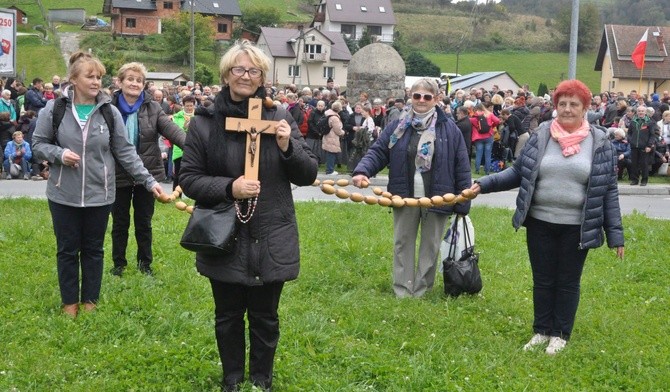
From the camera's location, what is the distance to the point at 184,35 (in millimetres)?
77438

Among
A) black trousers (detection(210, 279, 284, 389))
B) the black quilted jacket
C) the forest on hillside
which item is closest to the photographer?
the black quilted jacket

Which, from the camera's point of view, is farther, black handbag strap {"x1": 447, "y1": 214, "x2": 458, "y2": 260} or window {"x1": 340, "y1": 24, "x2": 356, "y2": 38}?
window {"x1": 340, "y1": 24, "x2": 356, "y2": 38}

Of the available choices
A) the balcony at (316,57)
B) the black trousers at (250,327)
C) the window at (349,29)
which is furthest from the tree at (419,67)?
the black trousers at (250,327)

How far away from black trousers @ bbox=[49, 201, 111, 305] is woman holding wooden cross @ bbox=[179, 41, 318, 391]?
6.54 feet

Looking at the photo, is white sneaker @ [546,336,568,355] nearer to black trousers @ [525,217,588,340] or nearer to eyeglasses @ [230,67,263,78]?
black trousers @ [525,217,588,340]

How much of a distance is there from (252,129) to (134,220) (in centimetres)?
394

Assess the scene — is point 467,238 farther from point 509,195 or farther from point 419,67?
point 419,67

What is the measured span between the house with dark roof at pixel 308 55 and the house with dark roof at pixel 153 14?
17.0 meters

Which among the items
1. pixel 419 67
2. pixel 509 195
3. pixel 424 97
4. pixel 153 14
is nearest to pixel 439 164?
pixel 424 97

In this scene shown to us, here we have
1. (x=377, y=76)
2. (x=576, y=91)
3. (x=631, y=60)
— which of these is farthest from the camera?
(x=631, y=60)

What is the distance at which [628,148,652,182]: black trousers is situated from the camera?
21281 millimetres

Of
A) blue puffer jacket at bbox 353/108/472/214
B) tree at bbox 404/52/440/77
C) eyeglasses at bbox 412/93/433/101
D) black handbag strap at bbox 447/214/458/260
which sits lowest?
black handbag strap at bbox 447/214/458/260

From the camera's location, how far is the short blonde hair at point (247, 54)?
489 cm

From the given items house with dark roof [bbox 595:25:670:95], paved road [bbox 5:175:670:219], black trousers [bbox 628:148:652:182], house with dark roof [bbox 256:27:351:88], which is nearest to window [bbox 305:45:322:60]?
house with dark roof [bbox 256:27:351:88]
